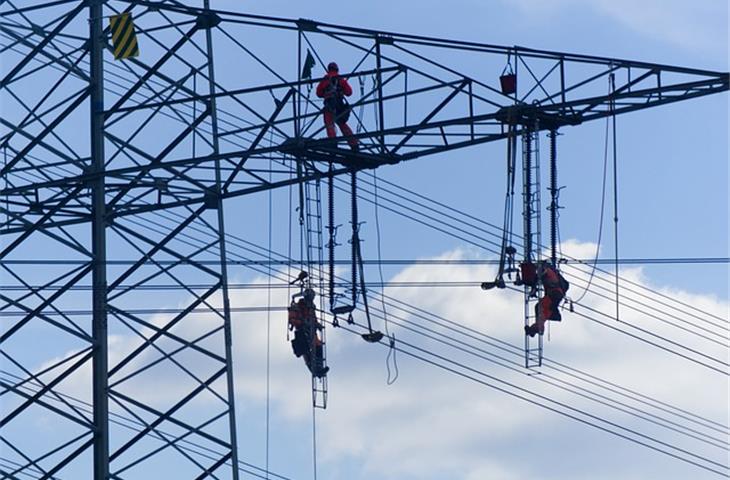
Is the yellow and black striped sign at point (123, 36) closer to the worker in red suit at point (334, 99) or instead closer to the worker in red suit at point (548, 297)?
the worker in red suit at point (334, 99)

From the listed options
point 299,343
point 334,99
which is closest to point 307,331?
point 299,343

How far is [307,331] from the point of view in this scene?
140ft

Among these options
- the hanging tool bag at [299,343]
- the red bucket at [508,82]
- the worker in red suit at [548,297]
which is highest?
the red bucket at [508,82]

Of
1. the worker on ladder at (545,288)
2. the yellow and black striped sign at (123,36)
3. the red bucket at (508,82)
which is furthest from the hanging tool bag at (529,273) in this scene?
the yellow and black striped sign at (123,36)

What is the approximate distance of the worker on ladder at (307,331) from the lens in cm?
4266

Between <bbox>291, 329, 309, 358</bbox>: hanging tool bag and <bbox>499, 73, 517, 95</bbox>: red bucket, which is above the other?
<bbox>499, 73, 517, 95</bbox>: red bucket

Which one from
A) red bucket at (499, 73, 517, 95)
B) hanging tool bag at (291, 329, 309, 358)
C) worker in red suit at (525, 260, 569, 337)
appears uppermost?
red bucket at (499, 73, 517, 95)

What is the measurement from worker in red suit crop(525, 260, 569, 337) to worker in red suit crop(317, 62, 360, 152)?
448cm

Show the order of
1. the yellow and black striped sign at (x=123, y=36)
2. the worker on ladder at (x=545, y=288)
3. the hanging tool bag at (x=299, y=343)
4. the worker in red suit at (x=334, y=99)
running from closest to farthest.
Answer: the worker on ladder at (x=545, y=288)
the worker in red suit at (x=334, y=99)
the hanging tool bag at (x=299, y=343)
the yellow and black striped sign at (x=123, y=36)

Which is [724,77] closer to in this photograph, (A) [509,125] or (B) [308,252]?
(A) [509,125]

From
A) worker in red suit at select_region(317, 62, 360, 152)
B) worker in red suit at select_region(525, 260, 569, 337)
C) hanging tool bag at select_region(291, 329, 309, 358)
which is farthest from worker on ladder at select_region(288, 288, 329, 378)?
worker in red suit at select_region(525, 260, 569, 337)

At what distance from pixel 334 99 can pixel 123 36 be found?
4036mm

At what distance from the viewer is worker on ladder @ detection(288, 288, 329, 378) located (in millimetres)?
42656

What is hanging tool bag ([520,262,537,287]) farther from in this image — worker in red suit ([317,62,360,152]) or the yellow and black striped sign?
the yellow and black striped sign
